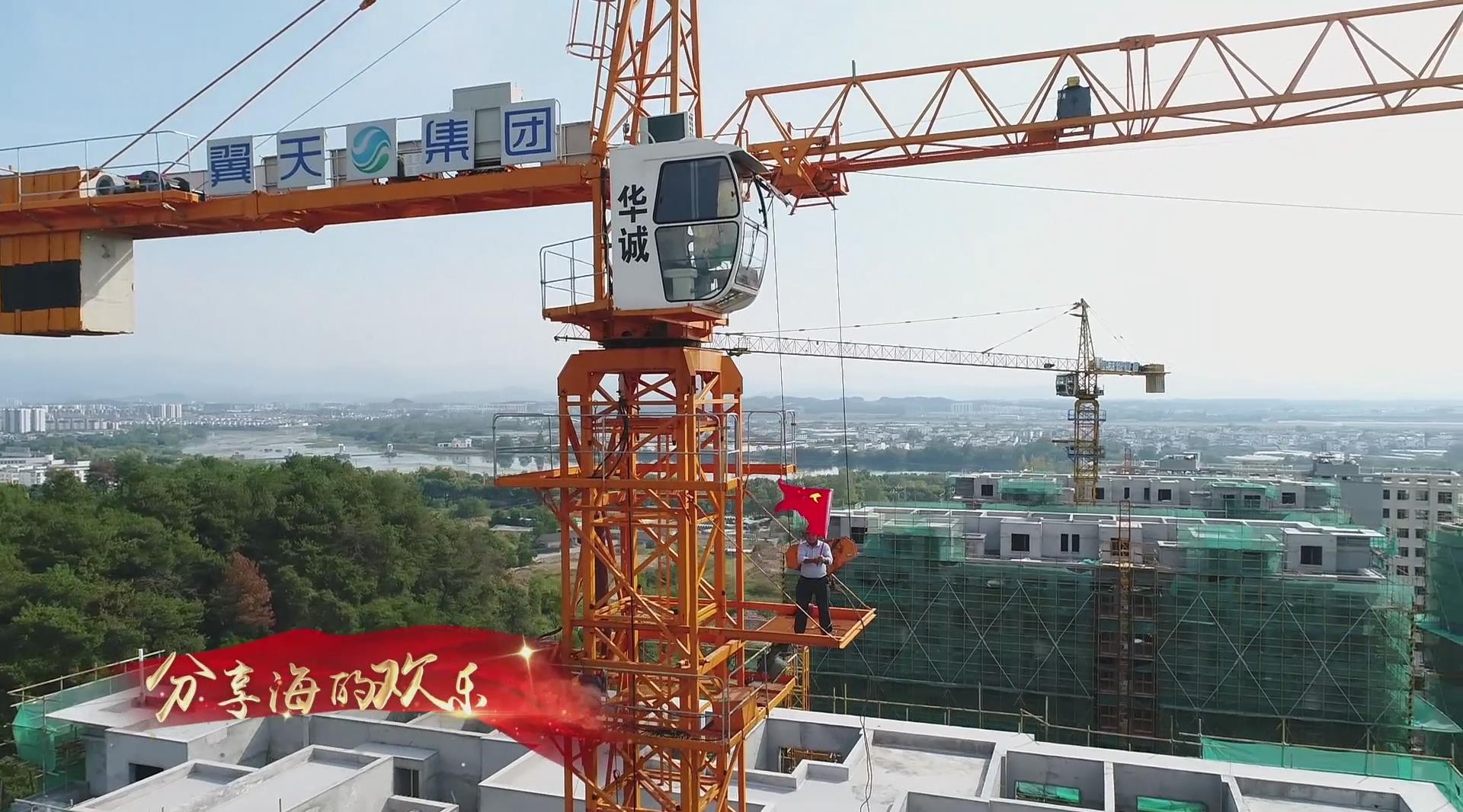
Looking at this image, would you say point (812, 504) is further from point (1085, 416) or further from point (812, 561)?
point (1085, 416)

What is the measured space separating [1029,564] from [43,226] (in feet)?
83.8

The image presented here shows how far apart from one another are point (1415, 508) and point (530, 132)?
2705 inches

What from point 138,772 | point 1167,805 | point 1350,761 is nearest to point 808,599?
point 1167,805

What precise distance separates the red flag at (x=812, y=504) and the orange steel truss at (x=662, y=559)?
1.18 ft

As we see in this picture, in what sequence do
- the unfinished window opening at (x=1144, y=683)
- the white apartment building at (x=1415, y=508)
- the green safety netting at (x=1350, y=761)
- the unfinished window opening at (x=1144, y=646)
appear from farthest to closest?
1. the white apartment building at (x=1415, y=508)
2. the unfinished window opening at (x=1144, y=646)
3. the unfinished window opening at (x=1144, y=683)
4. the green safety netting at (x=1350, y=761)

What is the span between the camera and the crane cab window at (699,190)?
970 cm

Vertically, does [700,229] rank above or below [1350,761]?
above

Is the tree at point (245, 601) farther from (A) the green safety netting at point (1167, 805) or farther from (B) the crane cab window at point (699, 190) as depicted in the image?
(B) the crane cab window at point (699, 190)

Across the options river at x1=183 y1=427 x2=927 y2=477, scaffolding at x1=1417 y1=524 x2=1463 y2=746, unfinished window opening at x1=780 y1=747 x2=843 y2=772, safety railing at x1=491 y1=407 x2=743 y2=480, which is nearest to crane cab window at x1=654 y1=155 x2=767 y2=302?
safety railing at x1=491 y1=407 x2=743 y2=480

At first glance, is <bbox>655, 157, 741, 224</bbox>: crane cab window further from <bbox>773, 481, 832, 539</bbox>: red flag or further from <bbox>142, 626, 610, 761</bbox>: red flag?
<bbox>142, 626, 610, 761</bbox>: red flag

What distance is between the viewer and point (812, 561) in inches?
407

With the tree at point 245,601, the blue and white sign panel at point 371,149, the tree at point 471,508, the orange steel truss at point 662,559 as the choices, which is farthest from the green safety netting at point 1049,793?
the tree at point 471,508

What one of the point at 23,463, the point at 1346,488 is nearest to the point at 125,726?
the point at 1346,488

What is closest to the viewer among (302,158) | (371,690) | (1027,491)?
(302,158)
